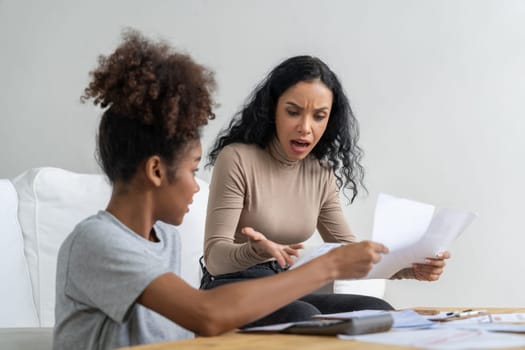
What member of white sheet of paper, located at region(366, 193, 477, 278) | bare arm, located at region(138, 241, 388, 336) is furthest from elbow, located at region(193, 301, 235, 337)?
white sheet of paper, located at region(366, 193, 477, 278)

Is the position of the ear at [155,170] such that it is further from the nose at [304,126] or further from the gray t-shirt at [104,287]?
the nose at [304,126]

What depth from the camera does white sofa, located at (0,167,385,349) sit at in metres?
2.54

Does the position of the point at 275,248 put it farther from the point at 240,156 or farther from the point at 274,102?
the point at 274,102

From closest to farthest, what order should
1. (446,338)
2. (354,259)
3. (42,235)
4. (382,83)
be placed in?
(446,338) → (354,259) → (42,235) → (382,83)

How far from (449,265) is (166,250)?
1743mm

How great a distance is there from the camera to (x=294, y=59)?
222cm

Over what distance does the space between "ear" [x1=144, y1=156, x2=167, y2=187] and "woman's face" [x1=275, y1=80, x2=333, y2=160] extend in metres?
0.75

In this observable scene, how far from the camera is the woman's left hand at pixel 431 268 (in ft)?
5.95

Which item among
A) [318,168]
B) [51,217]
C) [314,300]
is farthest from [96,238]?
[51,217]

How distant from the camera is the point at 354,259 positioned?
4.62 feet

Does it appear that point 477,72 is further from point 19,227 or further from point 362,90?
point 19,227

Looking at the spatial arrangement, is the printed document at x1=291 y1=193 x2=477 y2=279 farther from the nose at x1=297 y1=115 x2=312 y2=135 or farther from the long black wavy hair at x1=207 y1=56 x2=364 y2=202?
the long black wavy hair at x1=207 y1=56 x2=364 y2=202

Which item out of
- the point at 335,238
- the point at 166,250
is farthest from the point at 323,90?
the point at 166,250

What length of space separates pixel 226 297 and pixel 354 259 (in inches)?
9.8
